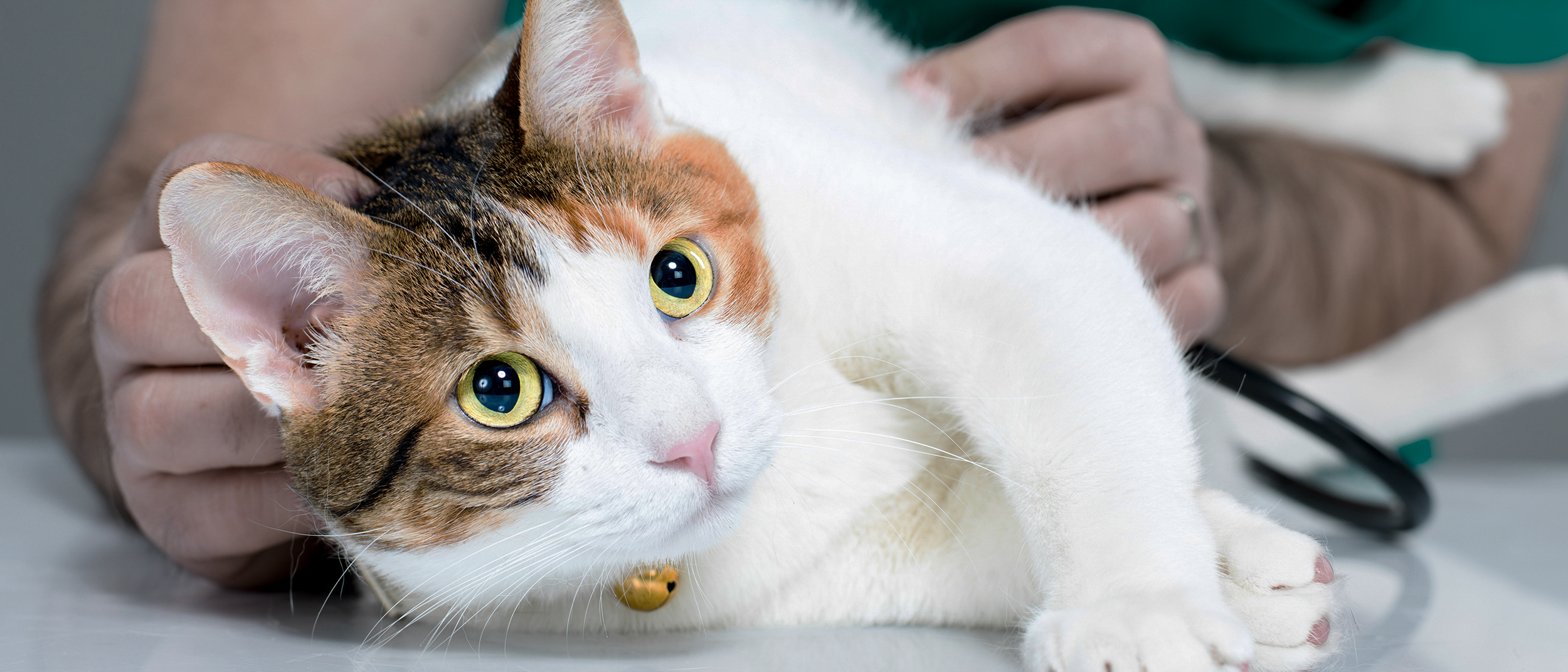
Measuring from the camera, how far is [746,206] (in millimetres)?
931

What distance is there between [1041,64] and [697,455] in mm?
994

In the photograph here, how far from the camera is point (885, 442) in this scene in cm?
91

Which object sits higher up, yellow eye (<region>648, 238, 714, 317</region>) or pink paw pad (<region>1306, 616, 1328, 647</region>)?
yellow eye (<region>648, 238, 714, 317</region>)

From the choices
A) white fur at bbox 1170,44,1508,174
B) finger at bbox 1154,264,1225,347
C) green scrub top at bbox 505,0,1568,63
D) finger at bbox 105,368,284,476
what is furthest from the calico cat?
white fur at bbox 1170,44,1508,174

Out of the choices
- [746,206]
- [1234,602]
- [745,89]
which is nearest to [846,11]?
[745,89]

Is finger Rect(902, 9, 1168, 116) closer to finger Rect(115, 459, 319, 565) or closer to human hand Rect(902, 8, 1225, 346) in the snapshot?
human hand Rect(902, 8, 1225, 346)

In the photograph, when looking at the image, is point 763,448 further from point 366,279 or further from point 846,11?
point 846,11

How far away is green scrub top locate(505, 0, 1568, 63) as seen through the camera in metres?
1.96

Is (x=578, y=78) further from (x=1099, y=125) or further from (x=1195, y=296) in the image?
(x=1195, y=296)

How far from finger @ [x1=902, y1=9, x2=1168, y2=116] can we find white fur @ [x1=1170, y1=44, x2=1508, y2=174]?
1.98ft

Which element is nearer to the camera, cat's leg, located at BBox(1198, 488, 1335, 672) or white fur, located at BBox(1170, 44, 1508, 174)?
cat's leg, located at BBox(1198, 488, 1335, 672)

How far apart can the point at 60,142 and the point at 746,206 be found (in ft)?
12.5

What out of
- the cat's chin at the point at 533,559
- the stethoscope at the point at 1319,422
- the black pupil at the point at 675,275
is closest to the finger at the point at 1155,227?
the stethoscope at the point at 1319,422

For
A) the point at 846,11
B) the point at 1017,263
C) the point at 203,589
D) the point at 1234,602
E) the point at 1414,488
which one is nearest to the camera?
the point at 1234,602
